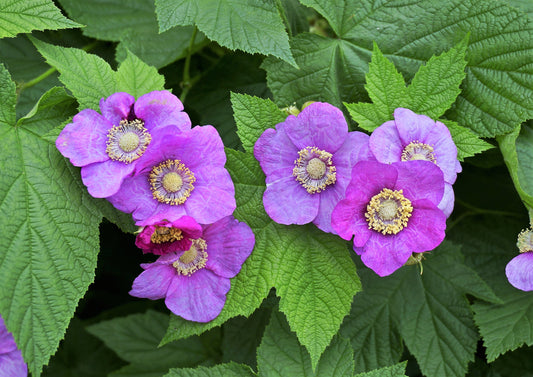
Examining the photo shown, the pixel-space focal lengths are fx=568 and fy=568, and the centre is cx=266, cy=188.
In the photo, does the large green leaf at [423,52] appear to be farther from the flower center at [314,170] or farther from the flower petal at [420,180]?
the flower petal at [420,180]

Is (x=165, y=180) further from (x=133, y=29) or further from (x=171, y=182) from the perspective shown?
(x=133, y=29)

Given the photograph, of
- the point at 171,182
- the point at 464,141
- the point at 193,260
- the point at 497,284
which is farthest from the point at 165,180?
the point at 497,284

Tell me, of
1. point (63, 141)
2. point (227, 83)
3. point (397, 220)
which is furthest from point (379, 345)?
point (63, 141)

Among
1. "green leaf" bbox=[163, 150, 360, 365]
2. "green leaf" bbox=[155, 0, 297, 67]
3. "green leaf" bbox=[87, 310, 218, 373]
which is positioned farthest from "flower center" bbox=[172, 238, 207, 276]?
"green leaf" bbox=[87, 310, 218, 373]

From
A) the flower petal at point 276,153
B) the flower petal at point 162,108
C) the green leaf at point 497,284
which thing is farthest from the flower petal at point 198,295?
the green leaf at point 497,284

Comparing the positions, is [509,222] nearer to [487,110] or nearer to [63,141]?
[487,110]

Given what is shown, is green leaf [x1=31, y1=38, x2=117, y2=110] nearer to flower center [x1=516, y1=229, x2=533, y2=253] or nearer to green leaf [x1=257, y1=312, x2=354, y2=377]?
green leaf [x1=257, y1=312, x2=354, y2=377]
